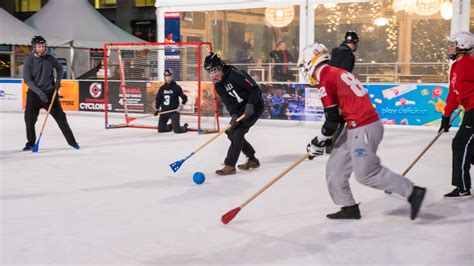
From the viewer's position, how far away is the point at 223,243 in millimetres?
3768

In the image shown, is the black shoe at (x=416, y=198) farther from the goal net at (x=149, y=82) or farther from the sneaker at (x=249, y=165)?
the goal net at (x=149, y=82)

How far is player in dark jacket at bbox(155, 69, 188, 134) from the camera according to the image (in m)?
11.3

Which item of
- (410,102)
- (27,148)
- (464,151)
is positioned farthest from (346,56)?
(410,102)

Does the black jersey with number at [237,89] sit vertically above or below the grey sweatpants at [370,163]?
above

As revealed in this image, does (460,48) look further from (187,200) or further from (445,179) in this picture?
(187,200)

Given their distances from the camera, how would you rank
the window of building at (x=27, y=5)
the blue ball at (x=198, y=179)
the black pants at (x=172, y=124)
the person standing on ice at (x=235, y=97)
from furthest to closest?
1. the window of building at (x=27, y=5)
2. the black pants at (x=172, y=124)
3. the person standing on ice at (x=235, y=97)
4. the blue ball at (x=198, y=179)

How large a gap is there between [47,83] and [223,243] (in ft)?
17.1

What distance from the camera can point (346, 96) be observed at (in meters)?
4.11

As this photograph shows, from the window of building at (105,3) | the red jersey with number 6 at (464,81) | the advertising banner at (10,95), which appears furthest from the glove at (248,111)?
the window of building at (105,3)

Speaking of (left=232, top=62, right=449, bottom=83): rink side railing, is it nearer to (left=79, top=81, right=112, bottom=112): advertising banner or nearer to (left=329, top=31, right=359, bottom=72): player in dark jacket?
(left=79, top=81, right=112, bottom=112): advertising banner

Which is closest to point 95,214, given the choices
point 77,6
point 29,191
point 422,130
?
point 29,191

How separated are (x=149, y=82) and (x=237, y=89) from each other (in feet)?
26.8

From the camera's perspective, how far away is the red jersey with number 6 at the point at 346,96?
406 centimetres

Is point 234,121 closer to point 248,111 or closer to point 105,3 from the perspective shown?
point 248,111
